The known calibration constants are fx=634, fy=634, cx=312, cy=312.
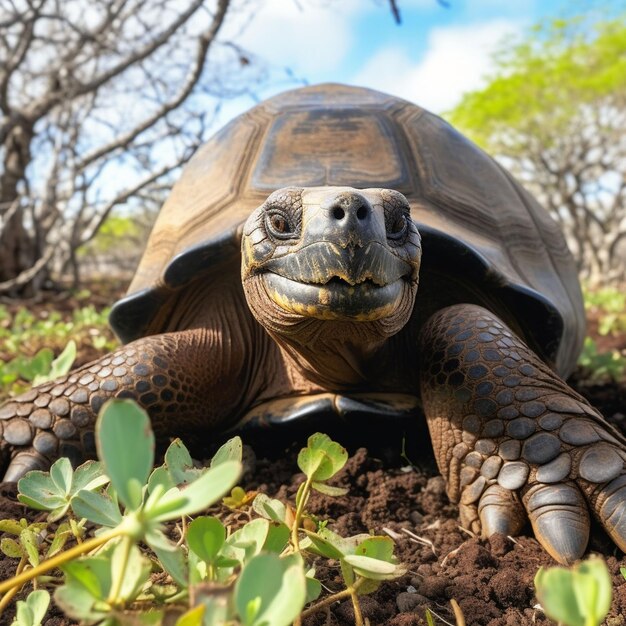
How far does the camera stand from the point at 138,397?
1990mm

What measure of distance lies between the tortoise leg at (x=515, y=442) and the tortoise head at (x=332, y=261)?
0.77 ft

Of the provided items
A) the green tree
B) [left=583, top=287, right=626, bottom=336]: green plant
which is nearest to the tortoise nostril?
[left=583, top=287, right=626, bottom=336]: green plant

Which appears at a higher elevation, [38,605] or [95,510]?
[95,510]

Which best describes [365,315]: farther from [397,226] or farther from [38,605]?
[38,605]

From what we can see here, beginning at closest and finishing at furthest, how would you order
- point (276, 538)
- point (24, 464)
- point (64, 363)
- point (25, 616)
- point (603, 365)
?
point (25, 616) < point (276, 538) < point (24, 464) < point (64, 363) < point (603, 365)

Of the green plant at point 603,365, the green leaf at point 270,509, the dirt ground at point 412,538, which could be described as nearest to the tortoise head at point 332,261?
the dirt ground at point 412,538

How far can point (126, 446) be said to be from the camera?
2.27ft

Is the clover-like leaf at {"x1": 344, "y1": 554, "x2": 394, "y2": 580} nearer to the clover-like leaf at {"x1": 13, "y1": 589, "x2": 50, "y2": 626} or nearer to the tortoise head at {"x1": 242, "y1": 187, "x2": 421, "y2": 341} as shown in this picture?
the clover-like leaf at {"x1": 13, "y1": 589, "x2": 50, "y2": 626}

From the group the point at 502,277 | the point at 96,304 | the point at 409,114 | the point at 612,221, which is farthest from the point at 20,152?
the point at 612,221

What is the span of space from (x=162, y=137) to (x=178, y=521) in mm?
7709

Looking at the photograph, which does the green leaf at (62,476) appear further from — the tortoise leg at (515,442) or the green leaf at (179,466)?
the tortoise leg at (515,442)

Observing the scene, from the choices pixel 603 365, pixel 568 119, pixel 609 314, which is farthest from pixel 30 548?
pixel 568 119

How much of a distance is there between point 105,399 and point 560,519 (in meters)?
1.34

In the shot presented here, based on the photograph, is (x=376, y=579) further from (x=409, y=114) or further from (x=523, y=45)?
(x=523, y=45)
